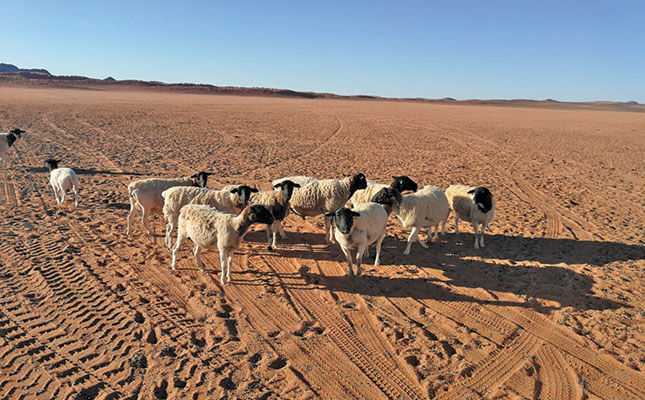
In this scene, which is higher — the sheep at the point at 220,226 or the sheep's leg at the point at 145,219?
the sheep at the point at 220,226

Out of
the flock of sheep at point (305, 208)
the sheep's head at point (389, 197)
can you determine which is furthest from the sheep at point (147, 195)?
the sheep's head at point (389, 197)

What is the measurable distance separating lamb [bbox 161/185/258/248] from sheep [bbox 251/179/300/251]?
36 cm

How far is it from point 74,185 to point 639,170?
25.3m

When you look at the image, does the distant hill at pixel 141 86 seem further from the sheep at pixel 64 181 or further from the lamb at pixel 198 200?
the lamb at pixel 198 200

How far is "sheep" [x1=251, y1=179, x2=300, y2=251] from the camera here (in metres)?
8.18

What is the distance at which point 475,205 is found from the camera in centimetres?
873

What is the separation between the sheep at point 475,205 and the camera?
8.60 metres

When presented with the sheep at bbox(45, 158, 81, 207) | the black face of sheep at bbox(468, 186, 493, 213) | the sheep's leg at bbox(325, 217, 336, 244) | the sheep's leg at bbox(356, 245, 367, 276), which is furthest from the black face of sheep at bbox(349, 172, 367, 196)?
the sheep at bbox(45, 158, 81, 207)

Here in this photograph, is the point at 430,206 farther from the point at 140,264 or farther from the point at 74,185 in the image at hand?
the point at 74,185

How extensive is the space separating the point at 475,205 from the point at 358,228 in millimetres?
3326

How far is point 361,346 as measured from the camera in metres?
5.40

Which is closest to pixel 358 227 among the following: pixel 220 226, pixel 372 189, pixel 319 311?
pixel 319 311

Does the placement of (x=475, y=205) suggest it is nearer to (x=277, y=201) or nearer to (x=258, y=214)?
(x=277, y=201)

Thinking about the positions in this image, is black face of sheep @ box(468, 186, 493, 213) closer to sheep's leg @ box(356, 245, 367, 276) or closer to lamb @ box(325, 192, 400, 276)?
lamb @ box(325, 192, 400, 276)
